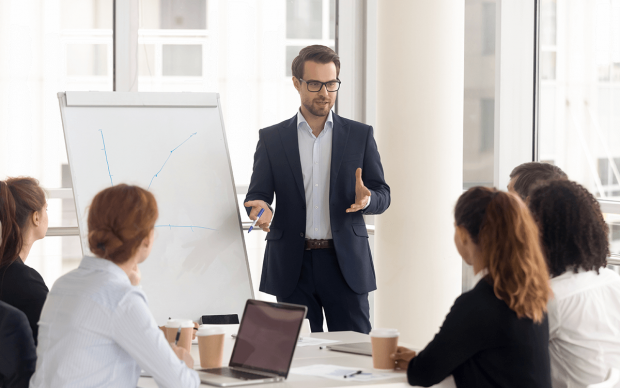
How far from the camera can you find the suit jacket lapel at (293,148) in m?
2.76

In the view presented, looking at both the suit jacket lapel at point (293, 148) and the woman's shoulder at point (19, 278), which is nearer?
the woman's shoulder at point (19, 278)

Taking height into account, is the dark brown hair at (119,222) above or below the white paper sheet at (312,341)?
above

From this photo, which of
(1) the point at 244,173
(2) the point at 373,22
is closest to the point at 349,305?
(1) the point at 244,173

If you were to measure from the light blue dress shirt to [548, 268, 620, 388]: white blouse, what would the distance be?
1.11 meters

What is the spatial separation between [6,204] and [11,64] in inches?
94.7

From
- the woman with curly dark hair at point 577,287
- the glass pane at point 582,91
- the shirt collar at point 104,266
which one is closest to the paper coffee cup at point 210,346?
the shirt collar at point 104,266

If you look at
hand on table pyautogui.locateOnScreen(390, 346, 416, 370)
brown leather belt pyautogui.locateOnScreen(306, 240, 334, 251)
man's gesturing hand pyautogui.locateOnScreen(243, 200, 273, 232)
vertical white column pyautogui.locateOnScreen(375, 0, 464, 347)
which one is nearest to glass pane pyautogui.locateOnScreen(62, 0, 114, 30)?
vertical white column pyautogui.locateOnScreen(375, 0, 464, 347)

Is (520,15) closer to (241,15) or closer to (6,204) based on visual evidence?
(241,15)

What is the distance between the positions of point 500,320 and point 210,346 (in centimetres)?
73

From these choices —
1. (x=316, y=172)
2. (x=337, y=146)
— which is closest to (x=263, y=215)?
(x=316, y=172)

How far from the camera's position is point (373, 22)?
181 inches

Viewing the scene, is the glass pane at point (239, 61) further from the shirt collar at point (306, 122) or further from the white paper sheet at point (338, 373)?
the white paper sheet at point (338, 373)

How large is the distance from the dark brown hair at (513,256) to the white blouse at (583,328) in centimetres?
18

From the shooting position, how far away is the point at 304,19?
183 inches
